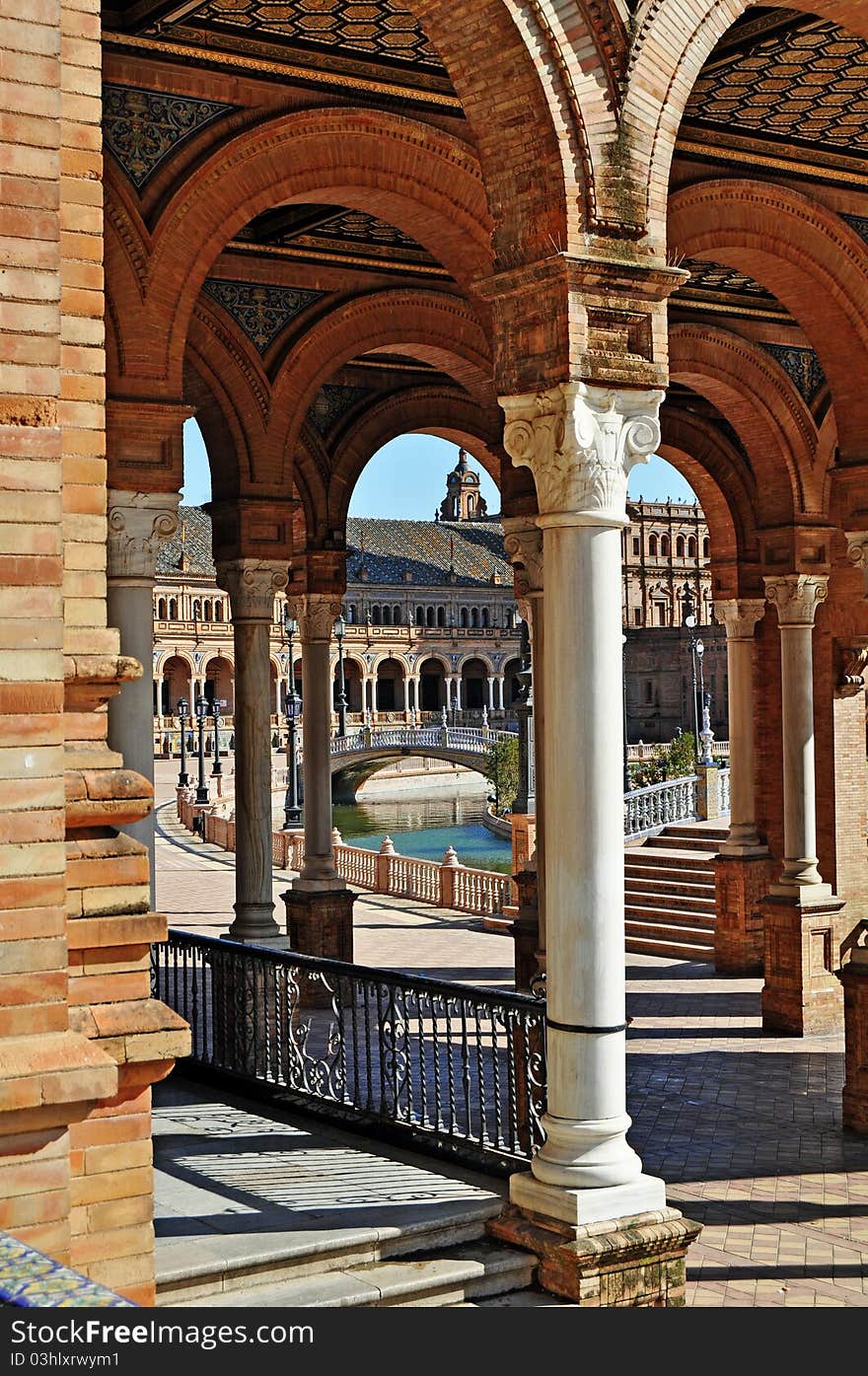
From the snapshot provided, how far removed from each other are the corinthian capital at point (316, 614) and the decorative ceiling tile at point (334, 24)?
6595 mm

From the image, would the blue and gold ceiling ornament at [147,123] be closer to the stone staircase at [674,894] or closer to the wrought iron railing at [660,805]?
the stone staircase at [674,894]

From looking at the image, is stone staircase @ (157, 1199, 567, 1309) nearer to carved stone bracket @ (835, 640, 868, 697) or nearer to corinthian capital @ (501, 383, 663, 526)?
corinthian capital @ (501, 383, 663, 526)

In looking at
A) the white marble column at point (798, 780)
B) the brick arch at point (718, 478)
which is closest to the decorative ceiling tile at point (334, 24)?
the white marble column at point (798, 780)

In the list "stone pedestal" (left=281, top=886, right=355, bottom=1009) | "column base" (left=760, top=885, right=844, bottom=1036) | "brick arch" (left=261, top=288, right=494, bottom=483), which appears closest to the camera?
"brick arch" (left=261, top=288, right=494, bottom=483)

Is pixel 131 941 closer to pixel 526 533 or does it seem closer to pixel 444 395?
pixel 526 533

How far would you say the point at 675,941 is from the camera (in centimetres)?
1764

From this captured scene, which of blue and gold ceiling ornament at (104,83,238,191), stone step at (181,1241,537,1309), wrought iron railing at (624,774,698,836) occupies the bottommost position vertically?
stone step at (181,1241,537,1309)

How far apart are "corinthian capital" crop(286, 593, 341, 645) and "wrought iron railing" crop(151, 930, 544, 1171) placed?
4.59 m

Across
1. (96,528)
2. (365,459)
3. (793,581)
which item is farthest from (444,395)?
(96,528)

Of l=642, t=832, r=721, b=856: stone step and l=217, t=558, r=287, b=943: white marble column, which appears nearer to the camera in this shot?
l=217, t=558, r=287, b=943: white marble column

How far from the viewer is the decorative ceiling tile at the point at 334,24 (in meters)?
7.59

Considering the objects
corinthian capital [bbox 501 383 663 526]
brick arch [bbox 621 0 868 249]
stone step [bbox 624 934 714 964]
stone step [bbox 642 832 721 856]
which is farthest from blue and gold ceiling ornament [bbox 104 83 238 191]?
stone step [bbox 642 832 721 856]

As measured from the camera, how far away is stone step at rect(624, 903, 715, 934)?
17.6 m
